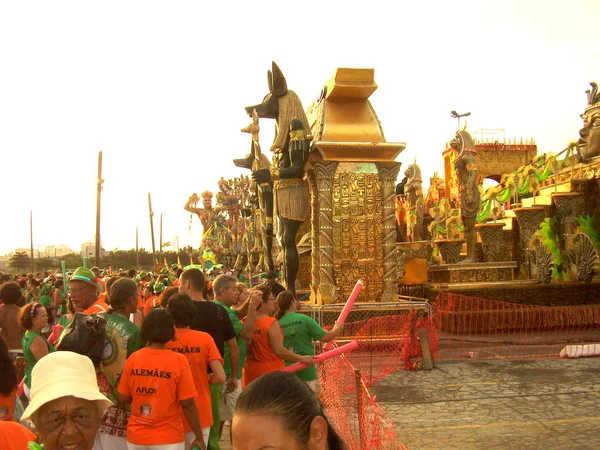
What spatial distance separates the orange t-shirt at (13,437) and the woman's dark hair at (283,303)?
3.69 meters

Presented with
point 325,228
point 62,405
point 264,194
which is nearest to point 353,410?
point 62,405

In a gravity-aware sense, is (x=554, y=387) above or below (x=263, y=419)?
below

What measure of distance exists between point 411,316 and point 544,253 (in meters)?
7.20

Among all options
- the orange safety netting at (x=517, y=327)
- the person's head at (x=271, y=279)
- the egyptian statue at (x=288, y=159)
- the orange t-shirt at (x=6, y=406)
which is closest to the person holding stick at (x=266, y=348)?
the orange t-shirt at (x=6, y=406)

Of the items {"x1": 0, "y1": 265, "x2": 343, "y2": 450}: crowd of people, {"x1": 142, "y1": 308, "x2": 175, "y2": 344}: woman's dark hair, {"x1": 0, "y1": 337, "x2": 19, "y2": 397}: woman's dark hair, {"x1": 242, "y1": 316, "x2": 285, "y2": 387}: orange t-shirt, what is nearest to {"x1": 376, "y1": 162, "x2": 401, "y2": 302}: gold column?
{"x1": 0, "y1": 265, "x2": 343, "y2": 450}: crowd of people

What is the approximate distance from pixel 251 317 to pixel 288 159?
6542 mm

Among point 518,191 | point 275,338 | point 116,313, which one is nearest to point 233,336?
point 275,338

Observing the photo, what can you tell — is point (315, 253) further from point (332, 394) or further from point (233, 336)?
point (233, 336)

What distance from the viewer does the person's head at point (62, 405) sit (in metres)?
2.28

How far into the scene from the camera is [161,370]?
3.68 meters

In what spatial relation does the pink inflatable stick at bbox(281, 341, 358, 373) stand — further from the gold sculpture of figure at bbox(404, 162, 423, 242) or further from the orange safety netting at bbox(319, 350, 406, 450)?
the gold sculpture of figure at bbox(404, 162, 423, 242)

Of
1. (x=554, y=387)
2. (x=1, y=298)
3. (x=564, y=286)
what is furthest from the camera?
(x=564, y=286)

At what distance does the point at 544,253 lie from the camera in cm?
1509

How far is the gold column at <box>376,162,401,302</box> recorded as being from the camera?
1166cm
